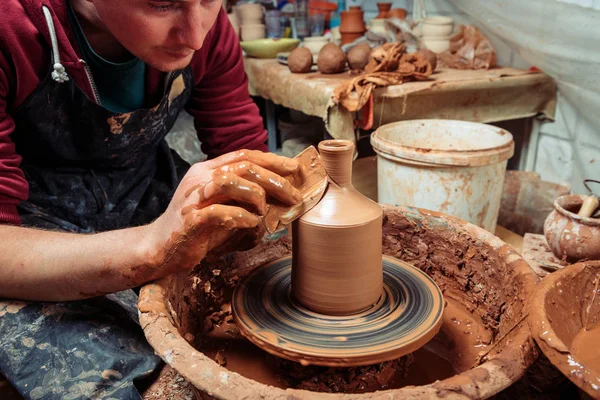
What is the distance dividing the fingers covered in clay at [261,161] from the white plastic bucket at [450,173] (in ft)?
4.16

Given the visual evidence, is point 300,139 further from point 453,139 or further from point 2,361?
point 2,361

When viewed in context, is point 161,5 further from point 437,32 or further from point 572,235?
point 437,32

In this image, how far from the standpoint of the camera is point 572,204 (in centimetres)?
226

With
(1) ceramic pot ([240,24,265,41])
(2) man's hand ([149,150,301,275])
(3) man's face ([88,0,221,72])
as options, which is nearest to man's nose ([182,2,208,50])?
(3) man's face ([88,0,221,72])

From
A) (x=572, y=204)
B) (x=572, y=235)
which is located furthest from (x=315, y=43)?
(x=572, y=235)

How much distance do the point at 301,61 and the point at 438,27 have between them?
1.08 m

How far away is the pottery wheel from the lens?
1.09 meters

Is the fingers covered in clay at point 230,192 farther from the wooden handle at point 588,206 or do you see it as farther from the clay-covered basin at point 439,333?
the wooden handle at point 588,206

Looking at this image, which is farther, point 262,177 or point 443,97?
point 443,97

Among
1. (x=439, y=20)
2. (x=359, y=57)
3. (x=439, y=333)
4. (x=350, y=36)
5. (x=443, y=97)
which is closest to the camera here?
(x=439, y=333)

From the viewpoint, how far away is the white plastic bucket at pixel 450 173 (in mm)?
2236

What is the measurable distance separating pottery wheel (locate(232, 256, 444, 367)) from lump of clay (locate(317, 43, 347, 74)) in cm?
207

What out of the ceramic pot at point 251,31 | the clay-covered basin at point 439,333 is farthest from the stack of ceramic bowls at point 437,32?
the clay-covered basin at point 439,333

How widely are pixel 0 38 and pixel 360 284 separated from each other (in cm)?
114
